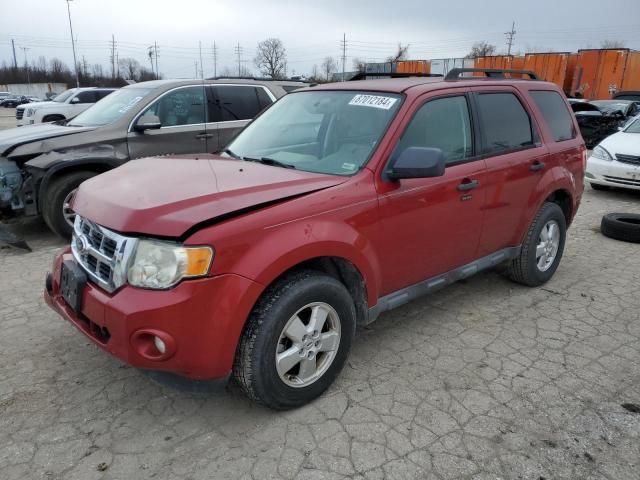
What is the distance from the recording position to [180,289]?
230 centimetres

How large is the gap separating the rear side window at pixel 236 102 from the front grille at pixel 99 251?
4380 mm

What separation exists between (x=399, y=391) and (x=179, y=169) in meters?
1.94

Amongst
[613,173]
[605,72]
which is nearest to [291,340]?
[613,173]

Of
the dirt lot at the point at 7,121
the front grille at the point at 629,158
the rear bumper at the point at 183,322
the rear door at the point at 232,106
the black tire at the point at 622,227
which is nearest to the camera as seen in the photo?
the rear bumper at the point at 183,322

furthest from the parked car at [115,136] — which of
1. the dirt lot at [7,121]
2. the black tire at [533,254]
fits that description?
the dirt lot at [7,121]

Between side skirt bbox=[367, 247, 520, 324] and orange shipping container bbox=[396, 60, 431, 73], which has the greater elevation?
orange shipping container bbox=[396, 60, 431, 73]

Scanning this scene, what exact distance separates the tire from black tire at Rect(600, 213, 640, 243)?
4799 millimetres

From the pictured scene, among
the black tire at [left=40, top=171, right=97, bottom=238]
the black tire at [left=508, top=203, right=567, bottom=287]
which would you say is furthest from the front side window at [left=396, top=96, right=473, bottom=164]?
the black tire at [left=40, top=171, right=97, bottom=238]

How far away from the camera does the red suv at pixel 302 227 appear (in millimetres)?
2354

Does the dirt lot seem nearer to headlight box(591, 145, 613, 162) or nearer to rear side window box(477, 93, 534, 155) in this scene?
headlight box(591, 145, 613, 162)

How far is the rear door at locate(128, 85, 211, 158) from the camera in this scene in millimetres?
6246

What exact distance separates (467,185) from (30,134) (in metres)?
5.35

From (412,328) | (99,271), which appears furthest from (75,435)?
(412,328)

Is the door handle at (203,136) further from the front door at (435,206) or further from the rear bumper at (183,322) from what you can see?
the rear bumper at (183,322)
